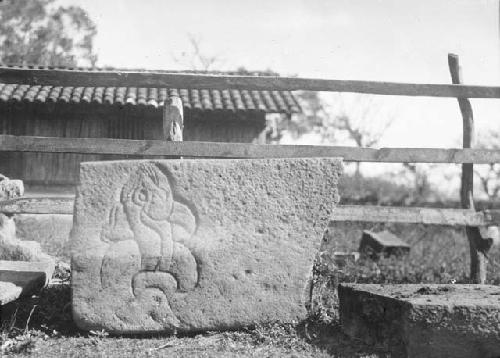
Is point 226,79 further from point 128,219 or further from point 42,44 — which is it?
point 42,44

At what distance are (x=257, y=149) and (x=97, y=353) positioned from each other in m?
1.88

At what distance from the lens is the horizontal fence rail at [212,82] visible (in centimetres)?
392

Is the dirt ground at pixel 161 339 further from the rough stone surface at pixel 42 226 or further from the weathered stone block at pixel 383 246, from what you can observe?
the rough stone surface at pixel 42 226

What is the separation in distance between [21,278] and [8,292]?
1.21 feet

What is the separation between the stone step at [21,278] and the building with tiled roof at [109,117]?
300 inches

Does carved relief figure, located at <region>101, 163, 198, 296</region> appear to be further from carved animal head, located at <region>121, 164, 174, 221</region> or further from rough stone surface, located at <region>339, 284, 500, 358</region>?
rough stone surface, located at <region>339, 284, 500, 358</region>

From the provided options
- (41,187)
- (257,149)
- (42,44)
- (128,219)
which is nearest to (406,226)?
(41,187)

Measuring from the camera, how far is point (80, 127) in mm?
11922

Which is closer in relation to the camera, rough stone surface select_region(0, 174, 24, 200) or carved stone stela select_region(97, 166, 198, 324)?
carved stone stela select_region(97, 166, 198, 324)

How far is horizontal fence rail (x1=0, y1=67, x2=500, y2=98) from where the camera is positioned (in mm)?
3916

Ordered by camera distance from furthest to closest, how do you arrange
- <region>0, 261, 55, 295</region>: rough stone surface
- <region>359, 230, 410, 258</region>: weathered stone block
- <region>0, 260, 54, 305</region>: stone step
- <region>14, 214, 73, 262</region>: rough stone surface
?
<region>14, 214, 73, 262</region>: rough stone surface
<region>359, 230, 410, 258</region>: weathered stone block
<region>0, 261, 55, 295</region>: rough stone surface
<region>0, 260, 54, 305</region>: stone step

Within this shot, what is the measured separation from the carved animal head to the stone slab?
0.80m

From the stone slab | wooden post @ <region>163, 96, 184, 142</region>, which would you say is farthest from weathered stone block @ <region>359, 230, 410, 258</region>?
the stone slab

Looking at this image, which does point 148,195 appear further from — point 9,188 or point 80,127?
point 80,127
